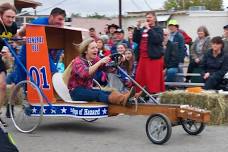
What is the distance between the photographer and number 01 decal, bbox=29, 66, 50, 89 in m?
8.59

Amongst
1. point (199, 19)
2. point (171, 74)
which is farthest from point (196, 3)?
point (171, 74)

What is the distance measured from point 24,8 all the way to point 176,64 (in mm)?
21925

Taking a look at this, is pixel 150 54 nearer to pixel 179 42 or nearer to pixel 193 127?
pixel 179 42

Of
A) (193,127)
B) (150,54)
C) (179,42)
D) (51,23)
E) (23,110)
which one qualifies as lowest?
(193,127)

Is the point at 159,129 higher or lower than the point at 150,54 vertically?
lower

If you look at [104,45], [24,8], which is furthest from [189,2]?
[104,45]

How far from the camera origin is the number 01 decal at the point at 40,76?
8586 mm

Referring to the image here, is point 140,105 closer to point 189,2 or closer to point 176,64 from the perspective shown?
point 176,64

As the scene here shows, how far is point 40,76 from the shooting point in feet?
28.2

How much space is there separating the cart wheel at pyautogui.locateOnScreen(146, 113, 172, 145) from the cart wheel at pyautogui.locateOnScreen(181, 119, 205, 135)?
69 cm

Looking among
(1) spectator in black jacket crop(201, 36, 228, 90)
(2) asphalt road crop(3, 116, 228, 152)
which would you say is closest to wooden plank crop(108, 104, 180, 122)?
(2) asphalt road crop(3, 116, 228, 152)

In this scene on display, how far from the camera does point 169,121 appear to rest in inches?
294

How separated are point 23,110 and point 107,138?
1504 millimetres

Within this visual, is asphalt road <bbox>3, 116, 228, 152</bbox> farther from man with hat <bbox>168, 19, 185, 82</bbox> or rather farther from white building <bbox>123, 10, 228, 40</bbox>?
white building <bbox>123, 10, 228, 40</bbox>
